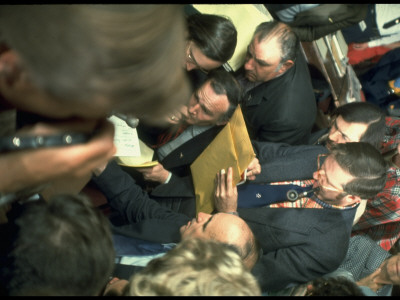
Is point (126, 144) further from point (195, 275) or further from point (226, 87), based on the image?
point (195, 275)

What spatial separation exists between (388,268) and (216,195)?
3.60 feet

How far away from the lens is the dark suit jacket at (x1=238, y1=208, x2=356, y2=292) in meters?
1.90

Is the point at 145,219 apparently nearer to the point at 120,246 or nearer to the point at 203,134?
the point at 120,246

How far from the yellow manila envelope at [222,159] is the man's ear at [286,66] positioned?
53 centimetres

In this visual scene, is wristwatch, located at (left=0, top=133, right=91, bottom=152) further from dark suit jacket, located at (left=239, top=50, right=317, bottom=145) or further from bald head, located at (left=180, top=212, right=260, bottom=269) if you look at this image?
dark suit jacket, located at (left=239, top=50, right=317, bottom=145)

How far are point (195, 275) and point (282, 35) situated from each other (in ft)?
6.01

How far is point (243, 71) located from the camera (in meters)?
2.69

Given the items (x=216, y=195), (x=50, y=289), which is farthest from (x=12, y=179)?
(x=216, y=195)

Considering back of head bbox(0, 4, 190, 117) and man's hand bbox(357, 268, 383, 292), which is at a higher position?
back of head bbox(0, 4, 190, 117)

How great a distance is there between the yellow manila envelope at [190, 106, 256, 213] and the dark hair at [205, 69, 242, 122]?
46mm

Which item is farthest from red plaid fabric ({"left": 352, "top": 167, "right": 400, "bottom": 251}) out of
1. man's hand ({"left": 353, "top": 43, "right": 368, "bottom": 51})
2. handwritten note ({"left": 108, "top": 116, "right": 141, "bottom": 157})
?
man's hand ({"left": 353, "top": 43, "right": 368, "bottom": 51})

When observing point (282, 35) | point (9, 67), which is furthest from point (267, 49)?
point (9, 67)

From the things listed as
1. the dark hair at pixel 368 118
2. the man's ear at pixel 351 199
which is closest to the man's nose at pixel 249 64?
the dark hair at pixel 368 118

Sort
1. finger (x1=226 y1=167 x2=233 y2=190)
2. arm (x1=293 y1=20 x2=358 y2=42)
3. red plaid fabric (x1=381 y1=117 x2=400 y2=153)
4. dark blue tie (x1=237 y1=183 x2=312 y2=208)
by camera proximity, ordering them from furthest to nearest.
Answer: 1. arm (x1=293 y1=20 x2=358 y2=42)
2. red plaid fabric (x1=381 y1=117 x2=400 y2=153)
3. dark blue tie (x1=237 y1=183 x2=312 y2=208)
4. finger (x1=226 y1=167 x2=233 y2=190)
